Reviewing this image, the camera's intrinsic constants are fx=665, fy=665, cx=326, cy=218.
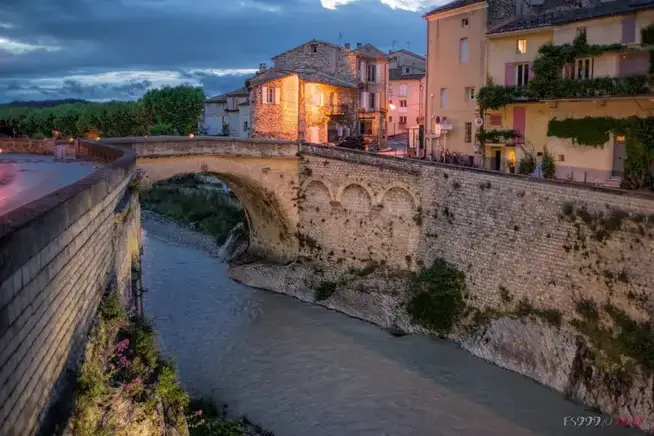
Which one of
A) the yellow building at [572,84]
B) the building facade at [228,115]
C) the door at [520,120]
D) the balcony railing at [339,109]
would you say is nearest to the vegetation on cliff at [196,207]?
the building facade at [228,115]

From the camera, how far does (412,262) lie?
28.8 metres

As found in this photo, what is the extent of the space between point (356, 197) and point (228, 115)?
40068 mm

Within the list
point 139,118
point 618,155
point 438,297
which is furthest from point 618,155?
point 139,118

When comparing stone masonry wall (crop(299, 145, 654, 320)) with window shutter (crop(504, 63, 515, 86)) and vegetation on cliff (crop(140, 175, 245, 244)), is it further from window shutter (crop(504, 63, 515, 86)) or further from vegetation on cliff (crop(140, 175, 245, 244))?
vegetation on cliff (crop(140, 175, 245, 244))

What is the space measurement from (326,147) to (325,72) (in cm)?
1620

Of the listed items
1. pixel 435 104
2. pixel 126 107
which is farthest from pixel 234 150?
pixel 126 107

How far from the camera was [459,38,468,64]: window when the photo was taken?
33969 mm

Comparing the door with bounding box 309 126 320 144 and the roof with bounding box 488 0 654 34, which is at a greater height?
the roof with bounding box 488 0 654 34

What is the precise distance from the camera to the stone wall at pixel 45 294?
6000 millimetres

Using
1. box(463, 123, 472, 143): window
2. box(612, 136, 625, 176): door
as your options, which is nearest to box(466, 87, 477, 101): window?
box(463, 123, 472, 143): window

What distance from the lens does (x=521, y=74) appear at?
102ft

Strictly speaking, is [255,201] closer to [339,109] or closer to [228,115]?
[339,109]

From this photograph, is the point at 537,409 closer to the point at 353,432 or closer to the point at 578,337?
the point at 578,337

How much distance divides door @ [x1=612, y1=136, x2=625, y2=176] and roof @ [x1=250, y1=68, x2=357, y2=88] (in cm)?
2161
